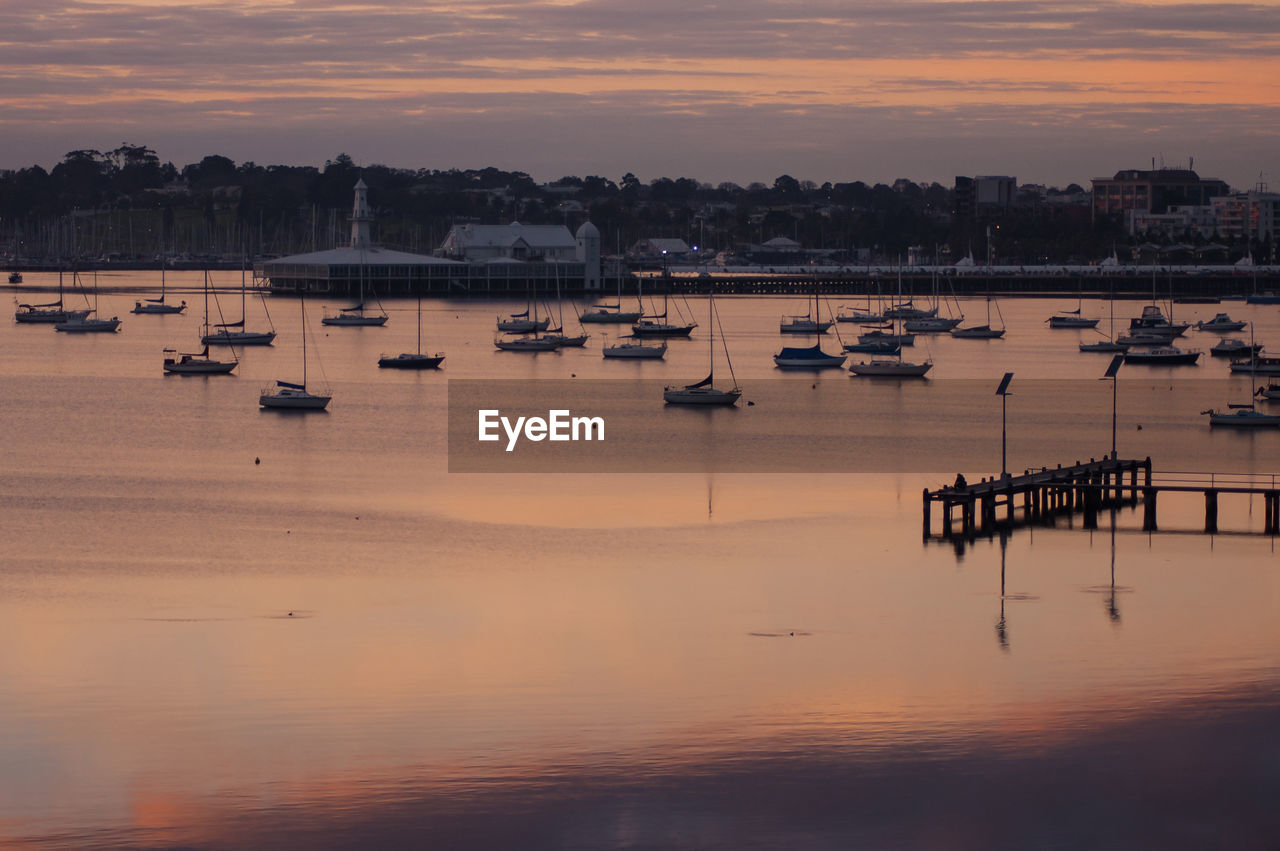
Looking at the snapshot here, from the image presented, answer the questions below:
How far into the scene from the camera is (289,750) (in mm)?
23312

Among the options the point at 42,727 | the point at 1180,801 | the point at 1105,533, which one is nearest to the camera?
the point at 1180,801

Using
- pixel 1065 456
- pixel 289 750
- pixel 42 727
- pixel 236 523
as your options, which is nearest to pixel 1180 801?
pixel 289 750

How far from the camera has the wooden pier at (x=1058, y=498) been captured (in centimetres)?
3959

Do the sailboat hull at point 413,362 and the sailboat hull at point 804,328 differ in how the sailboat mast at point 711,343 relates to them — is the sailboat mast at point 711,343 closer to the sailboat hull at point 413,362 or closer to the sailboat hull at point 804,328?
the sailboat hull at point 804,328

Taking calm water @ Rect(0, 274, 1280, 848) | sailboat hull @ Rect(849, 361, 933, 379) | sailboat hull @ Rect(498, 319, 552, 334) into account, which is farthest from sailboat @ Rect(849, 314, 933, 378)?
calm water @ Rect(0, 274, 1280, 848)

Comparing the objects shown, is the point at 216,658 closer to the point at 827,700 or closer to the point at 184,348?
the point at 827,700

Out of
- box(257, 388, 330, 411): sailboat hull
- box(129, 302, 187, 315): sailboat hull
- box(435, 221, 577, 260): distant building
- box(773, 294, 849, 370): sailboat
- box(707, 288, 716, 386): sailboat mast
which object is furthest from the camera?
box(435, 221, 577, 260): distant building

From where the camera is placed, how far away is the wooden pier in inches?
1559

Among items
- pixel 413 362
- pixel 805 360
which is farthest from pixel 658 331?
pixel 413 362

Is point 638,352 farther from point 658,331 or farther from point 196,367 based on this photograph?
point 196,367

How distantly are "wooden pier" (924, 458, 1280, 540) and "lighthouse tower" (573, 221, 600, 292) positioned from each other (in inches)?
5075

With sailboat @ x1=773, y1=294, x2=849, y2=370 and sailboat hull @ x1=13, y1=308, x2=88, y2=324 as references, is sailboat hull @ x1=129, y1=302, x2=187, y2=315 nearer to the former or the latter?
sailboat hull @ x1=13, y1=308, x2=88, y2=324

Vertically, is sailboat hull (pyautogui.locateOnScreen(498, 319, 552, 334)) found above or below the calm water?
above

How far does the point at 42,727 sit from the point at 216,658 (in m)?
4.07
